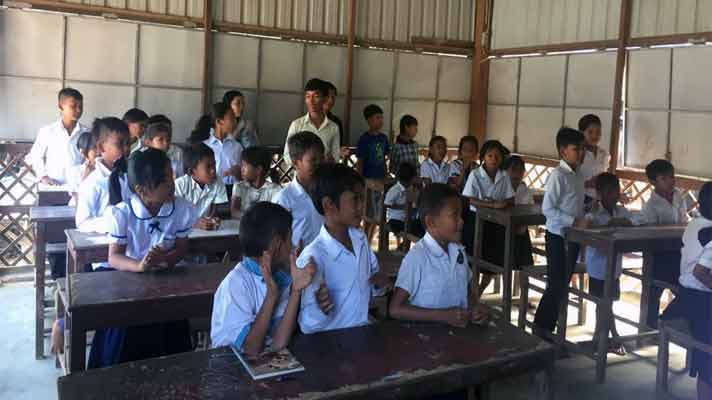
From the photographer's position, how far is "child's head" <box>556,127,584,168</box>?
3705 mm

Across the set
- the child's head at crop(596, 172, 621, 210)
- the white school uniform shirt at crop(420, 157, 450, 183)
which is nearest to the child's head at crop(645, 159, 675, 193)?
the child's head at crop(596, 172, 621, 210)

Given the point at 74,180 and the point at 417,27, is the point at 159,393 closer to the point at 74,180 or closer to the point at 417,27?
the point at 74,180

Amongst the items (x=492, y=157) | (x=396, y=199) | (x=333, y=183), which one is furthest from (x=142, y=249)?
(x=396, y=199)

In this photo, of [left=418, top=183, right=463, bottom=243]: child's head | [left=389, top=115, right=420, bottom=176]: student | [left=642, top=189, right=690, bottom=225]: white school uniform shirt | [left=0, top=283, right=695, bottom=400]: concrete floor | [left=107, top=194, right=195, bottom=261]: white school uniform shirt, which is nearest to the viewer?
[left=418, top=183, right=463, bottom=243]: child's head

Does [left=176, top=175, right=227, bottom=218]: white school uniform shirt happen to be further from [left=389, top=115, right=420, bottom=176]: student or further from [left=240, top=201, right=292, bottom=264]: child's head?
[left=389, top=115, right=420, bottom=176]: student

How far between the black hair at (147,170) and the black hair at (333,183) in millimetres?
676

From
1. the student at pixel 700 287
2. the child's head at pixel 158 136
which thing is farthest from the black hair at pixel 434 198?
the child's head at pixel 158 136

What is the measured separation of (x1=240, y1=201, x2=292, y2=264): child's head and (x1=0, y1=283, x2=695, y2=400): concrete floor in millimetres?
1795

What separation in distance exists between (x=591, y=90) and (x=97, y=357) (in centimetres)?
505

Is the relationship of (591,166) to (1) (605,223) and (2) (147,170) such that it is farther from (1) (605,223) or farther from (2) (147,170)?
(2) (147,170)

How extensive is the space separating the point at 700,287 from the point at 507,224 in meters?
1.35

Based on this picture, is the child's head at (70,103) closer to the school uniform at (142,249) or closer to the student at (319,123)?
the student at (319,123)

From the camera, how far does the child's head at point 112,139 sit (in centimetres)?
332

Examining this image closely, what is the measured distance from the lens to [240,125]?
570 cm
